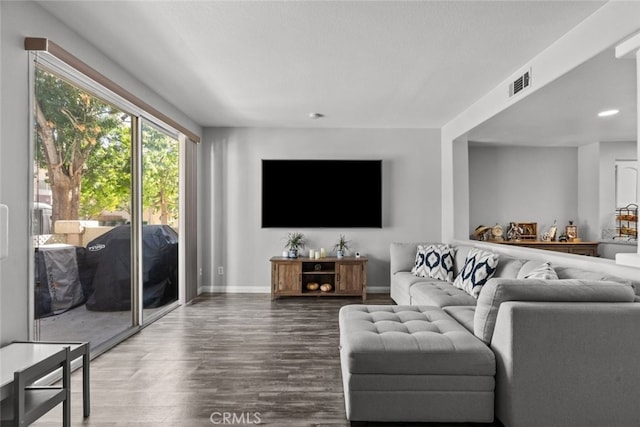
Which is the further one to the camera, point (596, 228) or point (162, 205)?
point (596, 228)

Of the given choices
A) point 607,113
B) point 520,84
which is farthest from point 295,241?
point 607,113

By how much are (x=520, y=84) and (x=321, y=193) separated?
2.90 meters

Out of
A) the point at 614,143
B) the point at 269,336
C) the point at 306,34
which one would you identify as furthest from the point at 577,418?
the point at 614,143

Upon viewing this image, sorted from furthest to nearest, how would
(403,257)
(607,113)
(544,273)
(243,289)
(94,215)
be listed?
(243,289) → (403,257) → (607,113) → (94,215) → (544,273)

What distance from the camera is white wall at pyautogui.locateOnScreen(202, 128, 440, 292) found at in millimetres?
5496

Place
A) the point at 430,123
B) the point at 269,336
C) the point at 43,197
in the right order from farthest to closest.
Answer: the point at 430,123 → the point at 269,336 → the point at 43,197

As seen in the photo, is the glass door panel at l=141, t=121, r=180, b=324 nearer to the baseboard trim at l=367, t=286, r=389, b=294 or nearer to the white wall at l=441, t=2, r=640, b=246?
the baseboard trim at l=367, t=286, r=389, b=294

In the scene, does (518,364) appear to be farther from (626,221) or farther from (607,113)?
(626,221)

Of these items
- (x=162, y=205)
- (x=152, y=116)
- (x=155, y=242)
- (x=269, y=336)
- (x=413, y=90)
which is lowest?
(x=269, y=336)

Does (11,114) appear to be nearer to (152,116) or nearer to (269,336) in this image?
(152,116)

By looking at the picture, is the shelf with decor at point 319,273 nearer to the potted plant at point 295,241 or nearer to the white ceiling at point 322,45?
the potted plant at point 295,241

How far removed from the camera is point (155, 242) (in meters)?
4.27

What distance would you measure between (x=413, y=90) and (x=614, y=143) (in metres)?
4.02

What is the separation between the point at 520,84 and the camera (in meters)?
3.27
